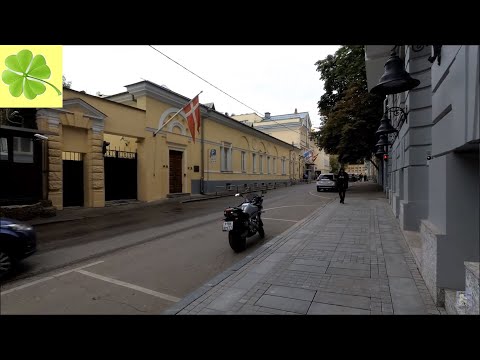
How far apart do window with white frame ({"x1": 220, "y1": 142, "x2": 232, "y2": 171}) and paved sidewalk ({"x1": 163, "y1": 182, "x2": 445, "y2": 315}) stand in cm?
1845

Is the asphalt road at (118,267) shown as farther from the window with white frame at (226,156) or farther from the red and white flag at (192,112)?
the window with white frame at (226,156)

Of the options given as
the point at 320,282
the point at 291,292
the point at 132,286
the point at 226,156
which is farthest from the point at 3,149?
the point at 226,156

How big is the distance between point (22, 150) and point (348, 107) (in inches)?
696

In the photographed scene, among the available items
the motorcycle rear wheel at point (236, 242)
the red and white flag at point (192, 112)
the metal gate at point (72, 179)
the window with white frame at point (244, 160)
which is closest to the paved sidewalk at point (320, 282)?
the motorcycle rear wheel at point (236, 242)

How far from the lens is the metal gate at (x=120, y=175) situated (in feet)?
48.1

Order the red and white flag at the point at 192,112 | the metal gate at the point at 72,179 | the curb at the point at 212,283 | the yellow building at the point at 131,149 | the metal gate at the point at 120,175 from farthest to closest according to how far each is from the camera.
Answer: the red and white flag at the point at 192,112 < the metal gate at the point at 120,175 < the metal gate at the point at 72,179 < the yellow building at the point at 131,149 < the curb at the point at 212,283

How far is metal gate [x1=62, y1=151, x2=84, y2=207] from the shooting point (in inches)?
494

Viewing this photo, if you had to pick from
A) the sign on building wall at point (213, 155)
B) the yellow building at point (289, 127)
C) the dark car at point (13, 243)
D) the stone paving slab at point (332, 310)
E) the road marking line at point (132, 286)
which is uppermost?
the yellow building at point (289, 127)

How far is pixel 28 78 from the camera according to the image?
20.6 ft

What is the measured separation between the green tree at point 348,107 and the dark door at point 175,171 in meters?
11.2

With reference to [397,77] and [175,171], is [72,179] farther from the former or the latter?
[397,77]
